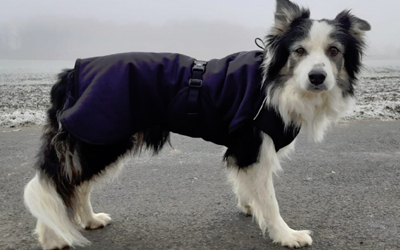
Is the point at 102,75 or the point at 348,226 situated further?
the point at 348,226


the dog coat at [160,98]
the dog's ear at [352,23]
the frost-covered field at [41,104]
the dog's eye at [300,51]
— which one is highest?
the dog's ear at [352,23]

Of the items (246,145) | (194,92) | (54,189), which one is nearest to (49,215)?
(54,189)

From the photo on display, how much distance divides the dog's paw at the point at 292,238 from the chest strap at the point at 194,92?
1224mm

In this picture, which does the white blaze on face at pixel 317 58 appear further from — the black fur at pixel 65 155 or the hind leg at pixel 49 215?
the hind leg at pixel 49 215

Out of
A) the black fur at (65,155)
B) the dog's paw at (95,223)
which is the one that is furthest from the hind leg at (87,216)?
the black fur at (65,155)

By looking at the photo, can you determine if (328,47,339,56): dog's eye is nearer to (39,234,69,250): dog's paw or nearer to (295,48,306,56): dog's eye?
(295,48,306,56): dog's eye

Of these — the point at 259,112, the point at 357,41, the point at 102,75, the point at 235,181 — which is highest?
the point at 357,41

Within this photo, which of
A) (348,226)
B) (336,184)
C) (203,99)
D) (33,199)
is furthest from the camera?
(336,184)

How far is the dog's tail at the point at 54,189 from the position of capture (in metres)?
2.80

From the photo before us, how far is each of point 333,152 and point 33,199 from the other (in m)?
4.38

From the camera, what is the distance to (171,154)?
549 centimetres

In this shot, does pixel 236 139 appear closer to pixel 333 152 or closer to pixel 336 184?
pixel 336 184

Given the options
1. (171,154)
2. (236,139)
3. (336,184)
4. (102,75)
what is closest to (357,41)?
(236,139)

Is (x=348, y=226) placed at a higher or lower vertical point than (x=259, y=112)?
lower
